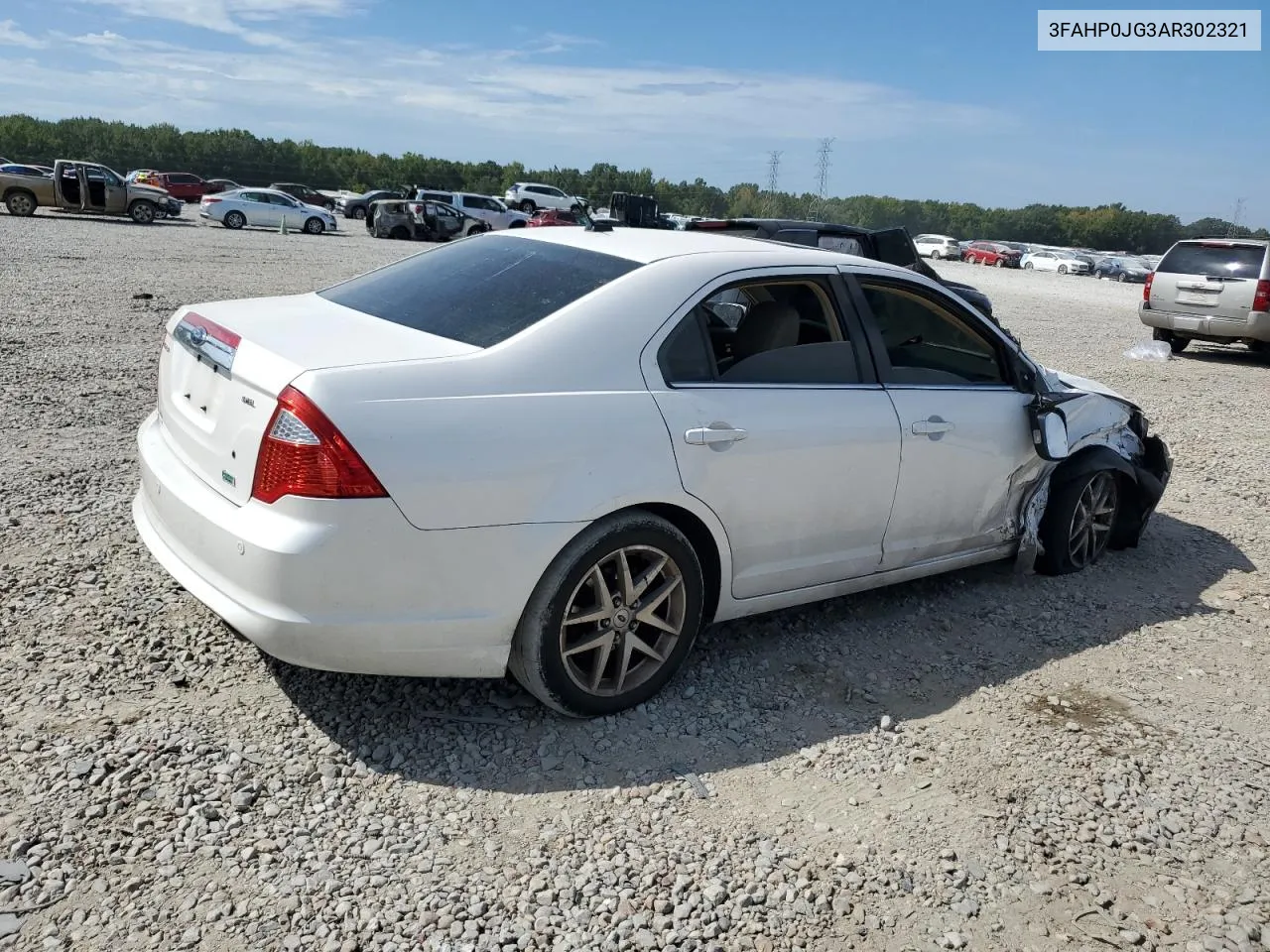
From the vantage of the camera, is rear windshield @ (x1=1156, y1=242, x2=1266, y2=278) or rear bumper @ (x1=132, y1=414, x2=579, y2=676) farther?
rear windshield @ (x1=1156, y1=242, x2=1266, y2=278)

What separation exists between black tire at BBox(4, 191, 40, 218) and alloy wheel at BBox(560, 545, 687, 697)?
33233 millimetres

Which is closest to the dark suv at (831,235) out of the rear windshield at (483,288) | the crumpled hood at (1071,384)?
the crumpled hood at (1071,384)

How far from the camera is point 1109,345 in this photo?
16.3 metres

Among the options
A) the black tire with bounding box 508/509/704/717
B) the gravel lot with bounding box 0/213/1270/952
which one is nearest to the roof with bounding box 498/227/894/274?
the black tire with bounding box 508/509/704/717

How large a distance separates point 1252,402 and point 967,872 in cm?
1021

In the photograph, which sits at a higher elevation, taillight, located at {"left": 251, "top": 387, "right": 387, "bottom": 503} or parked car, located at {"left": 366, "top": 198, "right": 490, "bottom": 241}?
parked car, located at {"left": 366, "top": 198, "right": 490, "bottom": 241}

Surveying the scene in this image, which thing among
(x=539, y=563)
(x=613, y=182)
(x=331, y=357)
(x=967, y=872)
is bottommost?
(x=967, y=872)

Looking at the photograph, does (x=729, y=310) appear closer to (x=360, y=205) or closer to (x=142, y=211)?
(x=142, y=211)

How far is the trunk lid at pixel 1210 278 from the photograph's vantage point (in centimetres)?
1408

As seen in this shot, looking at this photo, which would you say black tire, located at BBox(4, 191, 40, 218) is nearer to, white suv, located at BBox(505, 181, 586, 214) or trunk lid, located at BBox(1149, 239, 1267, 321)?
white suv, located at BBox(505, 181, 586, 214)

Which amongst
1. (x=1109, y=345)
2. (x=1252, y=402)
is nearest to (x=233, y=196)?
(x=1109, y=345)

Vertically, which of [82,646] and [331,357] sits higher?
[331,357]

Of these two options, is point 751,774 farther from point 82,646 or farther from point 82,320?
point 82,320

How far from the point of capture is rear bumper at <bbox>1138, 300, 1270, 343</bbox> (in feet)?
45.7
